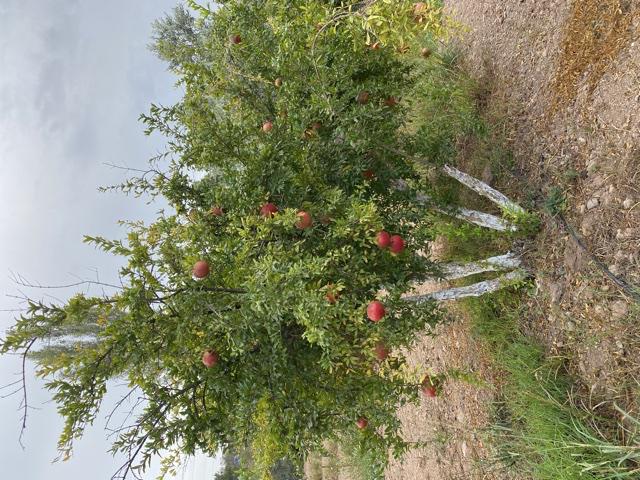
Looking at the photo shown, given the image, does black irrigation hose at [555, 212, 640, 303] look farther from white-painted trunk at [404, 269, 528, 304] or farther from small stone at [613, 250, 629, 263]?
white-painted trunk at [404, 269, 528, 304]

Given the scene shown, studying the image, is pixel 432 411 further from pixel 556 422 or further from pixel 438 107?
pixel 438 107

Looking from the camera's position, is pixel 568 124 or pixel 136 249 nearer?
pixel 136 249

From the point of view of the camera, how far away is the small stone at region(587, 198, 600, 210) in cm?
402

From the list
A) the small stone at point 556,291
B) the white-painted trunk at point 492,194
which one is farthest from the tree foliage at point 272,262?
the small stone at point 556,291

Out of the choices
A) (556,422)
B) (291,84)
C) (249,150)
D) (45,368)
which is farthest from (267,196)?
(556,422)

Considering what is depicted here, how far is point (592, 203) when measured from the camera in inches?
160

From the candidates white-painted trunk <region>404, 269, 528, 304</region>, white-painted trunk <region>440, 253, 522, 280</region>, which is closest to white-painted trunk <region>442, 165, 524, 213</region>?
white-painted trunk <region>440, 253, 522, 280</region>

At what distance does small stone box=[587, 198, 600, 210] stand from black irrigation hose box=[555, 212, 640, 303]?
0.74ft

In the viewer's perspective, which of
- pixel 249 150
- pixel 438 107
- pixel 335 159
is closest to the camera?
pixel 249 150

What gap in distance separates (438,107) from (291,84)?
10.6ft

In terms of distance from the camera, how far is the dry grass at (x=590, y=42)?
4148mm

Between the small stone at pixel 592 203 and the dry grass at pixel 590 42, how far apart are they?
105 centimetres

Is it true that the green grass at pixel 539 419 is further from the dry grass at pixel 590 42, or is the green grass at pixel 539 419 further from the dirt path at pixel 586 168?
the dry grass at pixel 590 42

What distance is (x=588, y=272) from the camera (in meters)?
4.00
